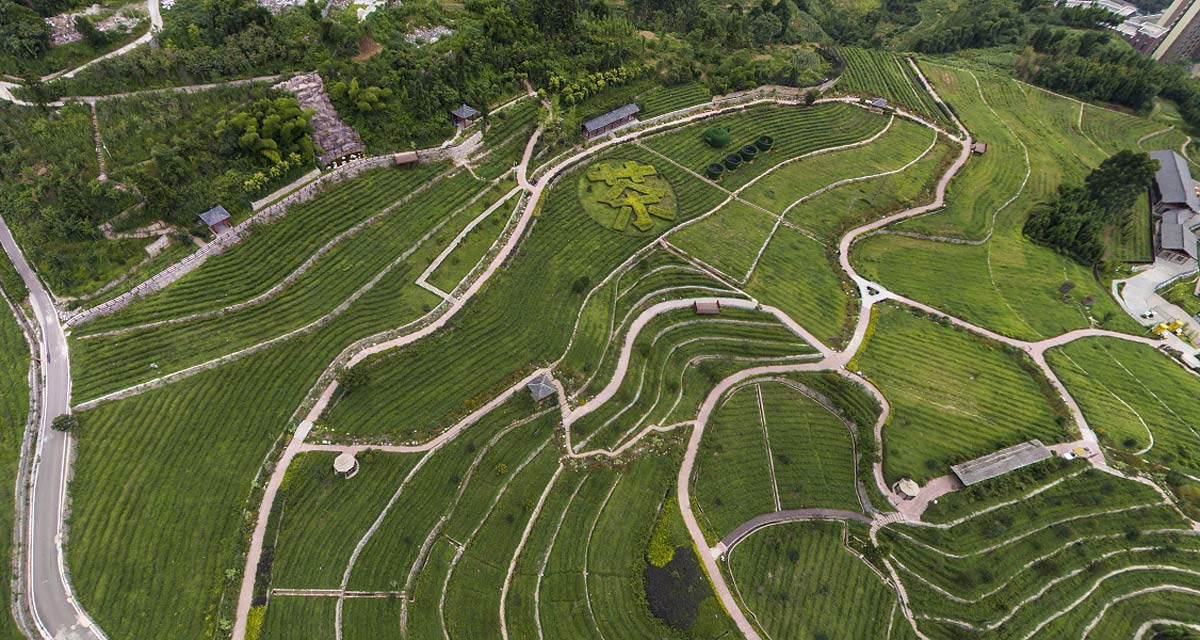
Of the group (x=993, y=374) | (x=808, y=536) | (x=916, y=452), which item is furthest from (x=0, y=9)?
(x=993, y=374)

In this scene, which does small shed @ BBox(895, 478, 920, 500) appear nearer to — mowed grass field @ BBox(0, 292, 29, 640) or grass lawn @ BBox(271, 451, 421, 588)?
grass lawn @ BBox(271, 451, 421, 588)

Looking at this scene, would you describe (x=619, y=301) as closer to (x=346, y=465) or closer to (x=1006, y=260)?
Result: (x=346, y=465)

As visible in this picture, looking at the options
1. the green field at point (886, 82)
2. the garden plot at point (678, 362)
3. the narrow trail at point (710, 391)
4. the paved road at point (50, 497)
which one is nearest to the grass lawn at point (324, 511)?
the narrow trail at point (710, 391)

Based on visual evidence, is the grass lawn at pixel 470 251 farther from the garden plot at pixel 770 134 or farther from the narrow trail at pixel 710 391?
the garden plot at pixel 770 134

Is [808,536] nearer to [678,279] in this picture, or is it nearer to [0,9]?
[678,279]

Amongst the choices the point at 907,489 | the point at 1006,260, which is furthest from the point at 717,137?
the point at 907,489

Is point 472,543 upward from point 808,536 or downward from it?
upward
